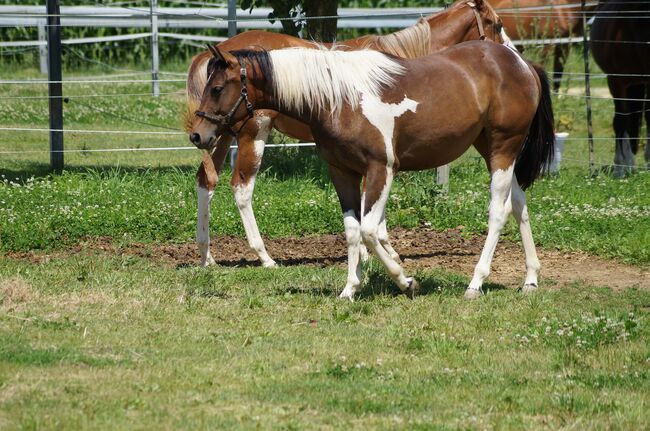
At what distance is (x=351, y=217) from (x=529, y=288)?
1599mm

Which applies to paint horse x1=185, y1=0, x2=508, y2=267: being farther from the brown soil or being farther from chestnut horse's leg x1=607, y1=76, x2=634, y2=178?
chestnut horse's leg x1=607, y1=76, x2=634, y2=178

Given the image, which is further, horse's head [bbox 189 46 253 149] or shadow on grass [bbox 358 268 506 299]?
shadow on grass [bbox 358 268 506 299]

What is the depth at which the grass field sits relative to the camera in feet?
18.2

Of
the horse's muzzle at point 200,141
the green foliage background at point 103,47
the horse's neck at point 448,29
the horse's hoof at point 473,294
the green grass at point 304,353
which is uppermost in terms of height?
the horse's neck at point 448,29

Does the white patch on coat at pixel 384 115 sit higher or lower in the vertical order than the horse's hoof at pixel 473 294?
higher

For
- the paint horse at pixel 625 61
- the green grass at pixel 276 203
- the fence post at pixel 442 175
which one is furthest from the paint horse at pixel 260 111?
the paint horse at pixel 625 61

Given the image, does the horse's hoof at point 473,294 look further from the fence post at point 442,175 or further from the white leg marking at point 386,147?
the fence post at point 442,175

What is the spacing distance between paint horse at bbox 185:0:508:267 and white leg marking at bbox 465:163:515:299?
122cm

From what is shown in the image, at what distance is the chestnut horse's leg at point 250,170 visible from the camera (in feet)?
30.9

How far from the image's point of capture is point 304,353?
659cm

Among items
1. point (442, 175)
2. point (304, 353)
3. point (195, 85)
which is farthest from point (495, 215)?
point (442, 175)

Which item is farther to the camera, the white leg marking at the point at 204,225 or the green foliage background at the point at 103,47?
the green foliage background at the point at 103,47

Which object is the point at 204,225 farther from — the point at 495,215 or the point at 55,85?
the point at 55,85

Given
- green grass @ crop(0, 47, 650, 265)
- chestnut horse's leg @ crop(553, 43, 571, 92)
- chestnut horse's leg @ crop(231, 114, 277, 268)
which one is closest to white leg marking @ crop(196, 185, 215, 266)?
chestnut horse's leg @ crop(231, 114, 277, 268)
